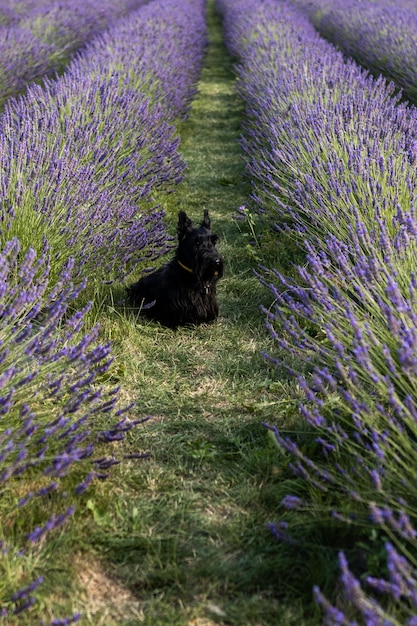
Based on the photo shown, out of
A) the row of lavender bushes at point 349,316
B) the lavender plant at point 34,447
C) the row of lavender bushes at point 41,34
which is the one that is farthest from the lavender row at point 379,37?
the lavender plant at point 34,447

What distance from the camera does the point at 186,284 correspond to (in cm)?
333

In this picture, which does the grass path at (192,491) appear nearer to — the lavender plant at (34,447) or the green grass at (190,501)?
the green grass at (190,501)

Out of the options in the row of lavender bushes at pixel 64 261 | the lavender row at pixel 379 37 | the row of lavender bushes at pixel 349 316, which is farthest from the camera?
the lavender row at pixel 379 37

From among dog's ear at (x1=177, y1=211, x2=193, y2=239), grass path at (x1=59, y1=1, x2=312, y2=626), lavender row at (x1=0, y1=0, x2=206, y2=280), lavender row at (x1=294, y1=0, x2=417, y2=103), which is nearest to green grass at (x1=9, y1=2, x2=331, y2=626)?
grass path at (x1=59, y1=1, x2=312, y2=626)

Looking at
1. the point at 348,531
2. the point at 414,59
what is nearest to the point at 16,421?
the point at 348,531

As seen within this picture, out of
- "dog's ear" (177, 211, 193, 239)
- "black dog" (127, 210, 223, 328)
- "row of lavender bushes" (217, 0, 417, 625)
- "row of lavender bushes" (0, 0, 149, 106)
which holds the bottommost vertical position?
"row of lavender bushes" (0, 0, 149, 106)

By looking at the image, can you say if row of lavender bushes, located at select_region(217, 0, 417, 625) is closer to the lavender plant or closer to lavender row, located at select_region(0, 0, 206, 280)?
the lavender plant

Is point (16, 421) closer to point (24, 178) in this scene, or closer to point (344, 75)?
point (24, 178)

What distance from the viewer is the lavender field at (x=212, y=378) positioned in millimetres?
1774

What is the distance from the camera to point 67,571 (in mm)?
1833

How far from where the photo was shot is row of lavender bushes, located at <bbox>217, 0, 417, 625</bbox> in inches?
67.2

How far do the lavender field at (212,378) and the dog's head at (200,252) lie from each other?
338mm

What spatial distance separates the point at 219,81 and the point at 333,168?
25.6ft

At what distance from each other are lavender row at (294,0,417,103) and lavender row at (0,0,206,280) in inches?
109
